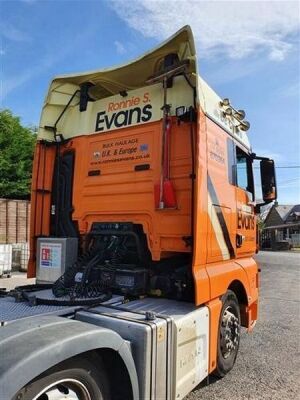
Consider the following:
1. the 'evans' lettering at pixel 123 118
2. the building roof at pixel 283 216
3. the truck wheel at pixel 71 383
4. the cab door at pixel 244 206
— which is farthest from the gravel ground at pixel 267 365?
the building roof at pixel 283 216

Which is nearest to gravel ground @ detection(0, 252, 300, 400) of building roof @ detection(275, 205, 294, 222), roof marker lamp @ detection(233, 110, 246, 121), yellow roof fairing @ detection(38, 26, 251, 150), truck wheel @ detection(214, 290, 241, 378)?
truck wheel @ detection(214, 290, 241, 378)

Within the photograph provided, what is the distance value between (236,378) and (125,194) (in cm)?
251

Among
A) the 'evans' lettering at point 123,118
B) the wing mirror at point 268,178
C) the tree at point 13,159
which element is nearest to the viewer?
the 'evans' lettering at point 123,118

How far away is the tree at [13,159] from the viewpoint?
19.1 metres

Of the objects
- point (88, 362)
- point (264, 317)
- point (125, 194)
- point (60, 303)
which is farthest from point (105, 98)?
point (264, 317)

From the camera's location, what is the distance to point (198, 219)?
418 cm

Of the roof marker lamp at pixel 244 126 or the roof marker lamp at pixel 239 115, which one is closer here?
the roof marker lamp at pixel 239 115

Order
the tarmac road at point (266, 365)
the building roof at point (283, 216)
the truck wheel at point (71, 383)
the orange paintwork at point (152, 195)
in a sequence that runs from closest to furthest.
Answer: the truck wheel at point (71, 383) < the orange paintwork at point (152, 195) < the tarmac road at point (266, 365) < the building roof at point (283, 216)

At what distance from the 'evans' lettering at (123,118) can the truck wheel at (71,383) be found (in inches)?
116

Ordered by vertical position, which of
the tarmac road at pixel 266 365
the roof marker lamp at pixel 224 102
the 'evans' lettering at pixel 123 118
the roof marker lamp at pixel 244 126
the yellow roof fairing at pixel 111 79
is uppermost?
the yellow roof fairing at pixel 111 79

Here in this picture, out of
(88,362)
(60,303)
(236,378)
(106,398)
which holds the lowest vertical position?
(236,378)

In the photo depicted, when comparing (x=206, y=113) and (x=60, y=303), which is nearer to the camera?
(x=60, y=303)

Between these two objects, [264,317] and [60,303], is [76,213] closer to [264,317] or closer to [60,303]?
[60,303]

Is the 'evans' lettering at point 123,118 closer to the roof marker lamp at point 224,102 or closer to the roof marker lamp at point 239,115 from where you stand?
the roof marker lamp at point 224,102
